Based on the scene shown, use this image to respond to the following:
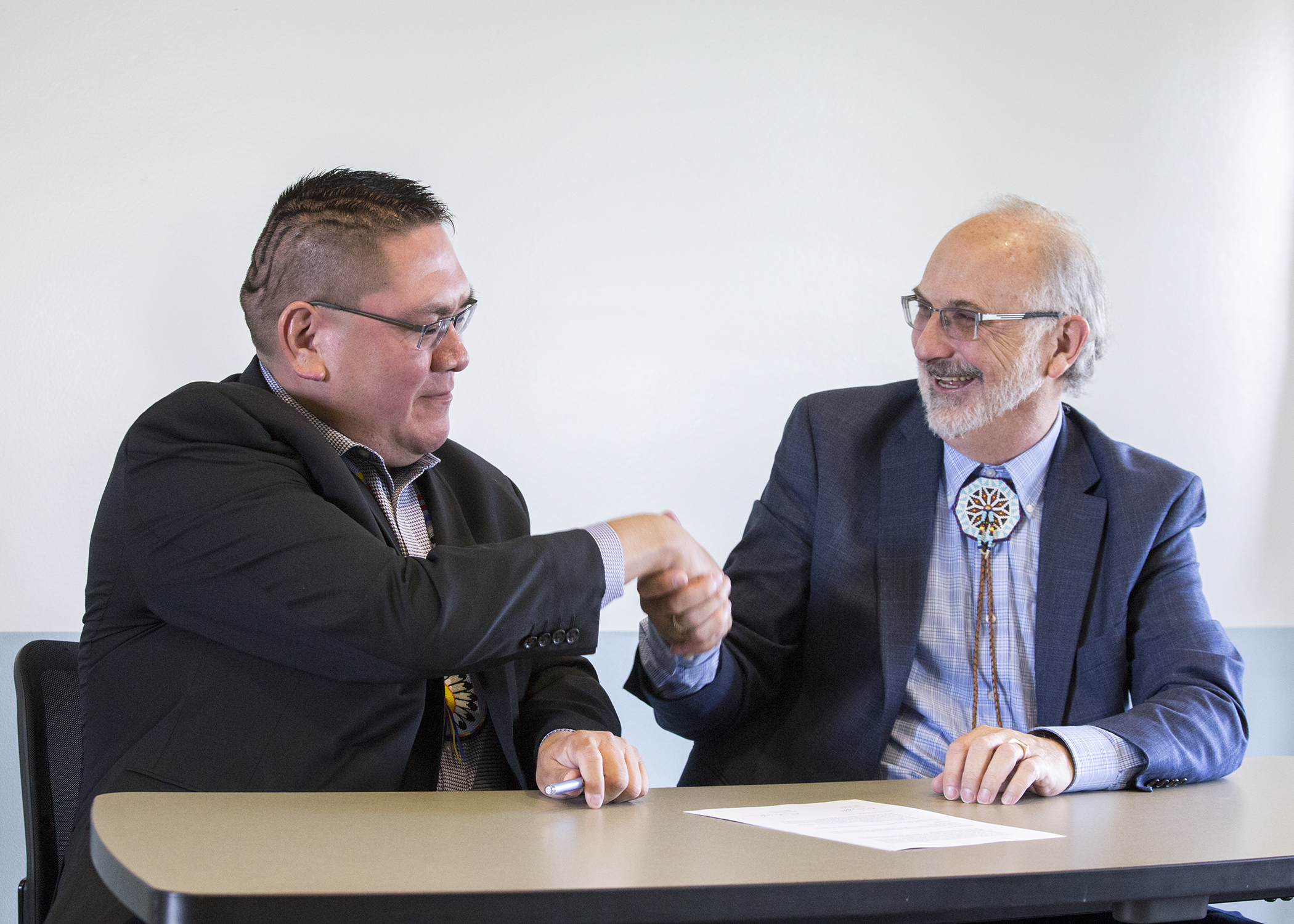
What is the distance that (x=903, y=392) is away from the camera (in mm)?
2293

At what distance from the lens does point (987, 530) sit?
82.9 inches

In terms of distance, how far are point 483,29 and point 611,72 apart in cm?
30

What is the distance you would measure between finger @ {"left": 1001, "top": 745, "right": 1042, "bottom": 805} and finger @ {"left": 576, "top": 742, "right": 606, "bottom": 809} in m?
0.50

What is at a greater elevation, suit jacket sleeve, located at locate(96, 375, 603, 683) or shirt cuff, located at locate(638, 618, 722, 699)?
suit jacket sleeve, located at locate(96, 375, 603, 683)

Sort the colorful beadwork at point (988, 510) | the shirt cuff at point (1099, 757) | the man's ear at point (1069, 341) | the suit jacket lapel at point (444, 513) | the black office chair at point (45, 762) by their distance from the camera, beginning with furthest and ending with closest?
the man's ear at point (1069, 341) < the colorful beadwork at point (988, 510) < the suit jacket lapel at point (444, 513) < the black office chair at point (45, 762) < the shirt cuff at point (1099, 757)

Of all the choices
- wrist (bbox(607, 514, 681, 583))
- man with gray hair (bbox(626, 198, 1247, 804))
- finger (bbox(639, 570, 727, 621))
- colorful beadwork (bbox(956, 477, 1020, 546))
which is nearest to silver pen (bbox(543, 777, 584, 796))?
wrist (bbox(607, 514, 681, 583))

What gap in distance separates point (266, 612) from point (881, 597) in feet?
3.65

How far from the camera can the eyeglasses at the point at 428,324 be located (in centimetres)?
163

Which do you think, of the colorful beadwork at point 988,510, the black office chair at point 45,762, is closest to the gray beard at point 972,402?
the colorful beadwork at point 988,510

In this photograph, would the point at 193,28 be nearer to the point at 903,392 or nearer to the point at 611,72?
the point at 611,72

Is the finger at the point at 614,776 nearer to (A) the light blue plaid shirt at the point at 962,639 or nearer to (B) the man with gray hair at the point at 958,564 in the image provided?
(B) the man with gray hair at the point at 958,564

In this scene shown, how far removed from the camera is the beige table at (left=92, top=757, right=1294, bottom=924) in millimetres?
843

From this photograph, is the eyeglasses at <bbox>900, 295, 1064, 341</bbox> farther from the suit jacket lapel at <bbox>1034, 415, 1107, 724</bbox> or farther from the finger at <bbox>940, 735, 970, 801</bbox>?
the finger at <bbox>940, 735, 970, 801</bbox>

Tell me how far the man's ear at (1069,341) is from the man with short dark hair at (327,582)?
3.23 feet
